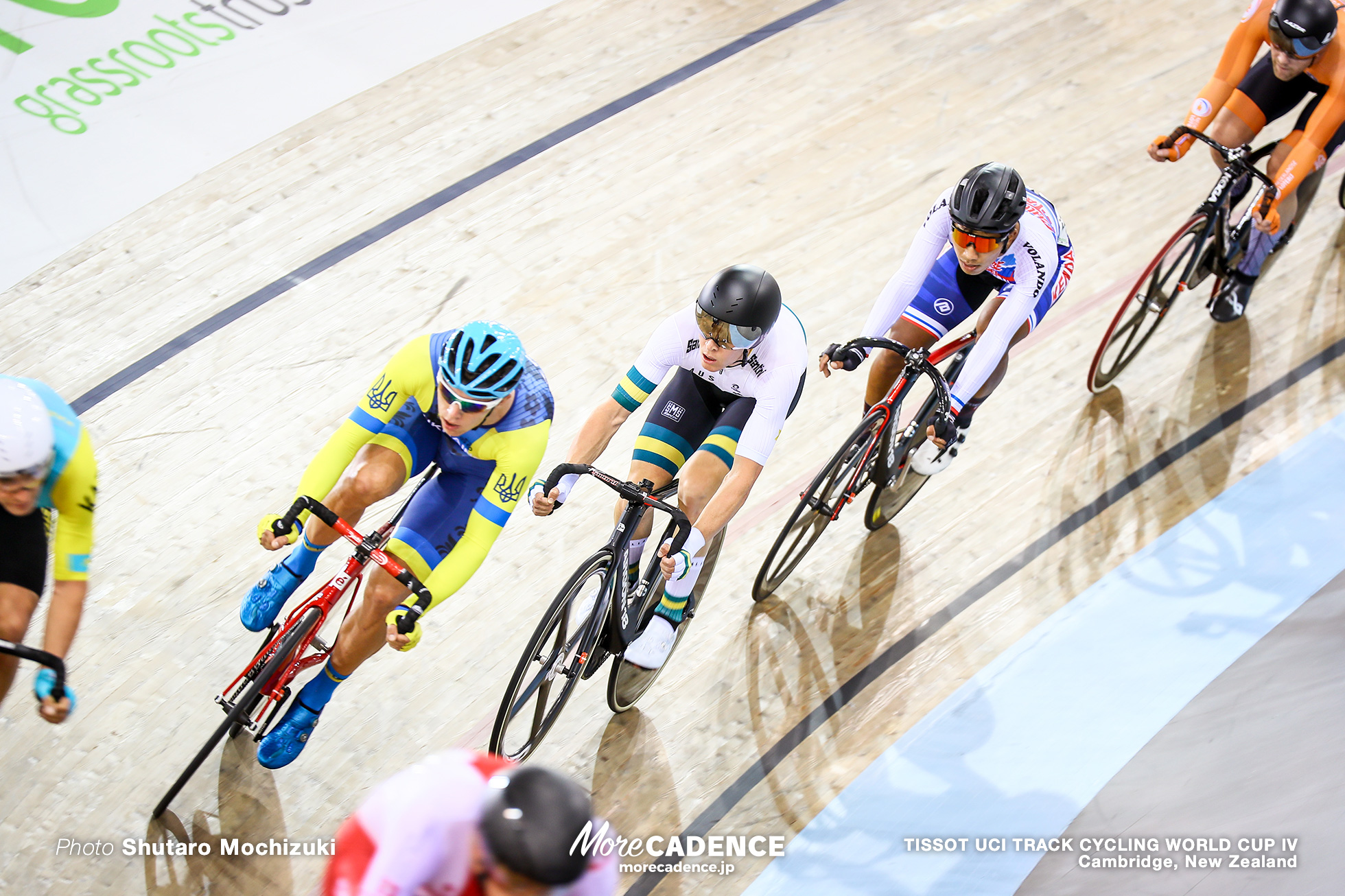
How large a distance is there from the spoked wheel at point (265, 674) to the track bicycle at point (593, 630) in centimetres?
55

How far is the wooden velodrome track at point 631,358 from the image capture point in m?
3.18

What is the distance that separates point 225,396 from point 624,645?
78.6 inches

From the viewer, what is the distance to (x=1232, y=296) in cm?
462

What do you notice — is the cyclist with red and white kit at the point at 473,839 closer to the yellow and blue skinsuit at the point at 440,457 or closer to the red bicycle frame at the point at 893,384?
the yellow and blue skinsuit at the point at 440,457

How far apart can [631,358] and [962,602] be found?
1.65 metres

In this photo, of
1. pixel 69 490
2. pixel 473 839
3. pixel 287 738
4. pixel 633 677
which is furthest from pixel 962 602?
pixel 69 490

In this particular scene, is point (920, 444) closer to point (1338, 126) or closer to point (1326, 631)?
point (1326, 631)

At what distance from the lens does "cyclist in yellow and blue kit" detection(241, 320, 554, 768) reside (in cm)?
252

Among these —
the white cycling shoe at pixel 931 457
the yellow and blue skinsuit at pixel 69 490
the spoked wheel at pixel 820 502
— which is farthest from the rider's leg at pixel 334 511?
the white cycling shoe at pixel 931 457

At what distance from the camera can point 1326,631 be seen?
11.8 feet

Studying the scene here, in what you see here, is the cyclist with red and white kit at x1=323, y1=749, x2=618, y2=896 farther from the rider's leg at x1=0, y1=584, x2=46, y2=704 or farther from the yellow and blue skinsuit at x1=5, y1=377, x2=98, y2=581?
the rider's leg at x1=0, y1=584, x2=46, y2=704

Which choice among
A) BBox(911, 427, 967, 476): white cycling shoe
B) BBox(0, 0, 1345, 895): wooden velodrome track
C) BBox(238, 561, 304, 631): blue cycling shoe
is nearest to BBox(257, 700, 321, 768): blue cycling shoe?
BBox(0, 0, 1345, 895): wooden velodrome track

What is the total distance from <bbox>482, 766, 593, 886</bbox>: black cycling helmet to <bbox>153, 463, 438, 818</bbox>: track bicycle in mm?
1141

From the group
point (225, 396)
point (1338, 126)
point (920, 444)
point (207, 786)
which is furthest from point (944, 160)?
point (207, 786)
